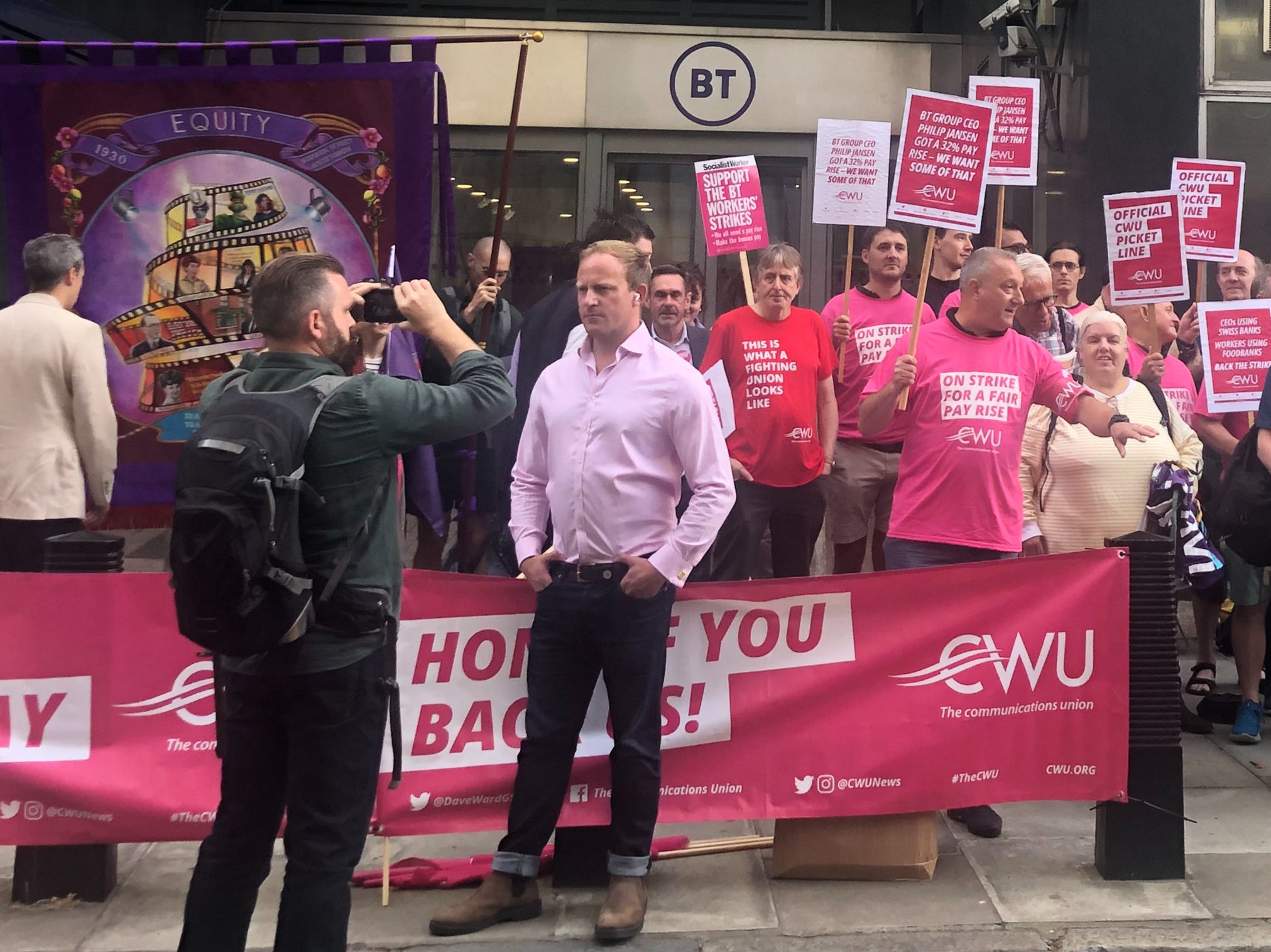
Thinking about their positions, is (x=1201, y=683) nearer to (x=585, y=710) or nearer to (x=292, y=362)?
(x=585, y=710)

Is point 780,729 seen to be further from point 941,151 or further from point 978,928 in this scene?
point 941,151

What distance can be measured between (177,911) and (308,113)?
2850 millimetres

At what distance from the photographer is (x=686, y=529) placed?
158 inches

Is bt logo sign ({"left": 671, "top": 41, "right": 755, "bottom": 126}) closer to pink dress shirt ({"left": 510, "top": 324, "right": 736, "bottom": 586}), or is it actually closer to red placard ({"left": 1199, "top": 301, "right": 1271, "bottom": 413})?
red placard ({"left": 1199, "top": 301, "right": 1271, "bottom": 413})

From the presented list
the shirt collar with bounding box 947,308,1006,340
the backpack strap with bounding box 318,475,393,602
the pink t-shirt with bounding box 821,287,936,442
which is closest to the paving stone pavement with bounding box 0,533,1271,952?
the backpack strap with bounding box 318,475,393,602

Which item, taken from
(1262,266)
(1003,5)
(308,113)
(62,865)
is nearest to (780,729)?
(62,865)

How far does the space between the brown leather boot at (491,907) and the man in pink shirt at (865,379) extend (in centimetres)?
294

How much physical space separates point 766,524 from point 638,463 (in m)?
2.42

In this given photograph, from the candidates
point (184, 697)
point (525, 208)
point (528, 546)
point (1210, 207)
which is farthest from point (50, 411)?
point (525, 208)

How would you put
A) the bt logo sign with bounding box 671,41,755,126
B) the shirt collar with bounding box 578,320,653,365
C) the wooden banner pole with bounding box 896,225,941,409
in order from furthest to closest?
the bt logo sign with bounding box 671,41,755,126
the wooden banner pole with bounding box 896,225,941,409
the shirt collar with bounding box 578,320,653,365

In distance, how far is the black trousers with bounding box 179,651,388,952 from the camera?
3125 millimetres

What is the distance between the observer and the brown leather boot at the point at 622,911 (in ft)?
13.2

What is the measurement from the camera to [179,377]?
514cm

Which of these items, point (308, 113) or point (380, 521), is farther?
Result: point (308, 113)
